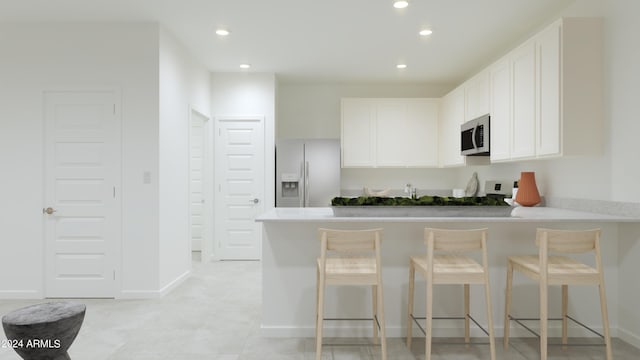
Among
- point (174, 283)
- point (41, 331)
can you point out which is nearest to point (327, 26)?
point (174, 283)

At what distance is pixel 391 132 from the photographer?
20.8 feet

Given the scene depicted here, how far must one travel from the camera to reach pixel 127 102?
4172mm

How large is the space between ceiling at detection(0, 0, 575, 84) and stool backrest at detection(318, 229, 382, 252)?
2113 millimetres

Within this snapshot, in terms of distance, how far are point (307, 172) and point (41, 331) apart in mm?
4378

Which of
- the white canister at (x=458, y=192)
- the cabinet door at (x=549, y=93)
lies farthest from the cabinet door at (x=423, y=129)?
the cabinet door at (x=549, y=93)

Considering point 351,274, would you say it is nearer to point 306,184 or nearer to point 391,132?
point 306,184

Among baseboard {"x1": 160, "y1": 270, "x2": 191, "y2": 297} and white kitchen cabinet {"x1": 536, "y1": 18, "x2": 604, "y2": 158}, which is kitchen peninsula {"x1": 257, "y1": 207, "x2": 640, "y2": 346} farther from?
baseboard {"x1": 160, "y1": 270, "x2": 191, "y2": 297}

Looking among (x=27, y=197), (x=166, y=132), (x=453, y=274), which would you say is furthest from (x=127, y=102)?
(x=453, y=274)

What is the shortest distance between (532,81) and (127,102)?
3.72m

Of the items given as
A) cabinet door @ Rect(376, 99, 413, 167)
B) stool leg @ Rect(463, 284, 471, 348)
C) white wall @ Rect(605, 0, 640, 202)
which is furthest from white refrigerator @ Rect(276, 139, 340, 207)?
white wall @ Rect(605, 0, 640, 202)

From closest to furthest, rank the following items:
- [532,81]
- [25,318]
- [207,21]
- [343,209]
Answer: [25,318]
[343,209]
[532,81]
[207,21]

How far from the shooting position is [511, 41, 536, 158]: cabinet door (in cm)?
355

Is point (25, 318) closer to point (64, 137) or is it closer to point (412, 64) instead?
point (64, 137)

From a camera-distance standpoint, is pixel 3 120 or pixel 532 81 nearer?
pixel 532 81
